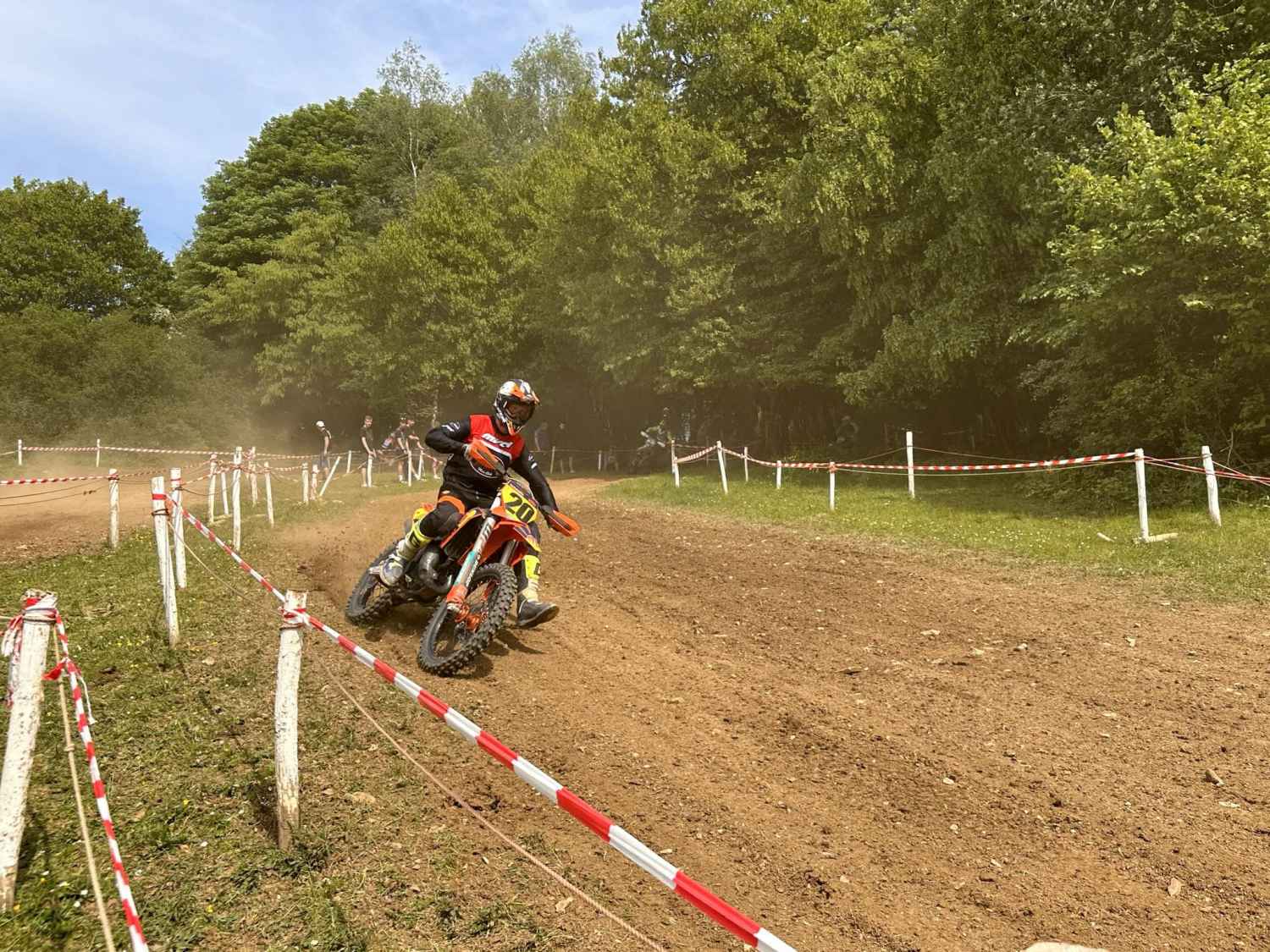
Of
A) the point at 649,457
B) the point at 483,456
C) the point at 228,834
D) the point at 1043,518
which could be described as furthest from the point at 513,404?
the point at 649,457

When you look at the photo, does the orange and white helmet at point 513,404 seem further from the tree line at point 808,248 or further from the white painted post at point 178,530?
the tree line at point 808,248

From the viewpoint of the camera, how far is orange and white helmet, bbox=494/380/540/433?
7.60 metres

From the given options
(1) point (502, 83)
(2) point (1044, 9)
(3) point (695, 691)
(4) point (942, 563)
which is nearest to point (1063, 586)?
(4) point (942, 563)

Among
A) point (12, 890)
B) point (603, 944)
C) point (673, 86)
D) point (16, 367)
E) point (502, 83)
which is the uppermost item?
point (502, 83)

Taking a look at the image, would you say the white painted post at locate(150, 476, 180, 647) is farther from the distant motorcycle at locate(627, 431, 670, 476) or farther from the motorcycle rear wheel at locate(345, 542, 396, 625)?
the distant motorcycle at locate(627, 431, 670, 476)

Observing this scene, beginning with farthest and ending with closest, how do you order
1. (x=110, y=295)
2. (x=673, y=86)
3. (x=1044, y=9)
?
(x=110, y=295) → (x=673, y=86) → (x=1044, y=9)

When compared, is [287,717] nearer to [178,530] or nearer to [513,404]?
[513,404]

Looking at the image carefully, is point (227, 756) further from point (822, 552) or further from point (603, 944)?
point (822, 552)

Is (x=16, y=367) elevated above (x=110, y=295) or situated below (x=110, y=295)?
below

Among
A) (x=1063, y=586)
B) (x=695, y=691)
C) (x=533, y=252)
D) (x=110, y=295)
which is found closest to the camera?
(x=695, y=691)

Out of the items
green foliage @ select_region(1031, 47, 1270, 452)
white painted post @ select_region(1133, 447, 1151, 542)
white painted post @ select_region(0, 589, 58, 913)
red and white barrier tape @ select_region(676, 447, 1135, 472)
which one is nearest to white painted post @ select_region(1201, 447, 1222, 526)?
white painted post @ select_region(1133, 447, 1151, 542)

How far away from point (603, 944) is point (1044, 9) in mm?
19267

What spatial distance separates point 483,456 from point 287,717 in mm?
3452

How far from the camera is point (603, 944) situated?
370 centimetres
